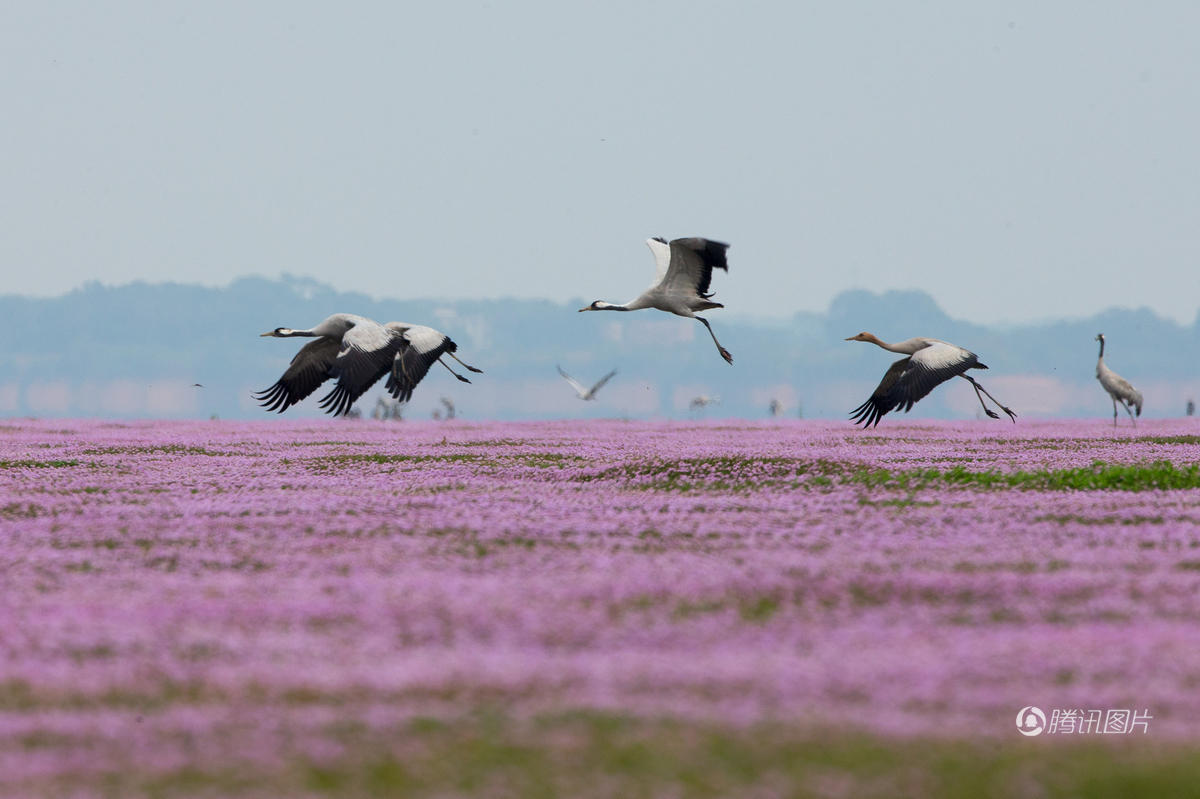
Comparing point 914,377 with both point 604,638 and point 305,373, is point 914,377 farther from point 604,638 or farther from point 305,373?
point 604,638

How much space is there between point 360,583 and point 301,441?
25.2m

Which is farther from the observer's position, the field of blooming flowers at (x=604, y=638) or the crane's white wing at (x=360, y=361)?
the crane's white wing at (x=360, y=361)

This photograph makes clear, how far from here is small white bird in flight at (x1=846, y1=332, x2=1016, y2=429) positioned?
27984 millimetres

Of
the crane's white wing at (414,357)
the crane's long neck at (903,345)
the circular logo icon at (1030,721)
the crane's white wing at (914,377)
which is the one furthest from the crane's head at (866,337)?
the circular logo icon at (1030,721)

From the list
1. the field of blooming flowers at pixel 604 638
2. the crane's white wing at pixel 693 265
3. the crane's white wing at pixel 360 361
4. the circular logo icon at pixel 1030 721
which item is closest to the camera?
the field of blooming flowers at pixel 604 638

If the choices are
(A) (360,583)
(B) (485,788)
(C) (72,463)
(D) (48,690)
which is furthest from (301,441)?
(B) (485,788)

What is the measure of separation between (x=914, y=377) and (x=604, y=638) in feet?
63.6

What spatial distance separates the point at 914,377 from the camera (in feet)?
94.1

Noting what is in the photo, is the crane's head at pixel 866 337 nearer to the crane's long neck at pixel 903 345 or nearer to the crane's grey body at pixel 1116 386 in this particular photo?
the crane's long neck at pixel 903 345

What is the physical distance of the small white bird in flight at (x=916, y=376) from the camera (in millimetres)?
27984

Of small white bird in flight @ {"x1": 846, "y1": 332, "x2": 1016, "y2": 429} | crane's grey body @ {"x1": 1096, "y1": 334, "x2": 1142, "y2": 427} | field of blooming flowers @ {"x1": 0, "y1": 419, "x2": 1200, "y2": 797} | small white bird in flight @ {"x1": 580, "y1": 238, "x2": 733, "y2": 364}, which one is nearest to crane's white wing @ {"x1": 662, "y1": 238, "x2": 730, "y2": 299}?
small white bird in flight @ {"x1": 580, "y1": 238, "x2": 733, "y2": 364}

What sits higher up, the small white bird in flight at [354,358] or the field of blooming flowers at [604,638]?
the small white bird in flight at [354,358]

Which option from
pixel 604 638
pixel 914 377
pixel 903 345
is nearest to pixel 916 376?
pixel 914 377

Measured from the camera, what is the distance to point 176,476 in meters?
25.1
